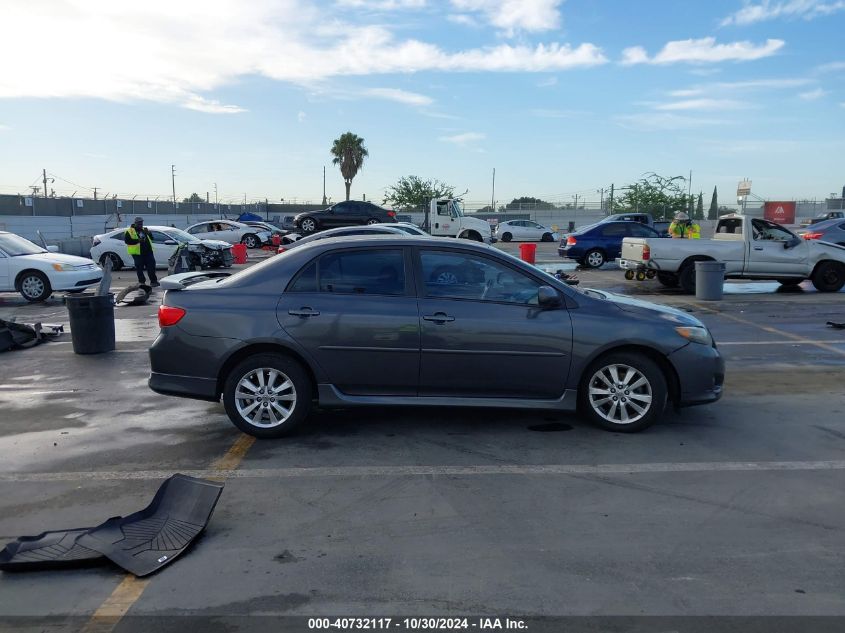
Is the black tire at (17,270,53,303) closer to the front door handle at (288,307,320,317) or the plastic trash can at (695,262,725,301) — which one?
the front door handle at (288,307,320,317)

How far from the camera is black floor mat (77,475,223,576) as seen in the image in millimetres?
3896

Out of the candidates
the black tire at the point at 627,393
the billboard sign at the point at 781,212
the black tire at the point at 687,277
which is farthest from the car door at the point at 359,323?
the billboard sign at the point at 781,212

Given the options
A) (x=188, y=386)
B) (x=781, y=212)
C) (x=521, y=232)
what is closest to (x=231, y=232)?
(x=521, y=232)

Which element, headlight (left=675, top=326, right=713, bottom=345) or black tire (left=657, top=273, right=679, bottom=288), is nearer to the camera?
headlight (left=675, top=326, right=713, bottom=345)

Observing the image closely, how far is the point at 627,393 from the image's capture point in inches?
234

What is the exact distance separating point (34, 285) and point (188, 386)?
35.6 ft

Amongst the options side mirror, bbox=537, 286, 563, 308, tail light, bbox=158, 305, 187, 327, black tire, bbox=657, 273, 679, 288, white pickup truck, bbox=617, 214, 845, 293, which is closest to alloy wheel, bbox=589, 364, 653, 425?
side mirror, bbox=537, 286, 563, 308

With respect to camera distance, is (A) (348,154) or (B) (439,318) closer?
(B) (439,318)

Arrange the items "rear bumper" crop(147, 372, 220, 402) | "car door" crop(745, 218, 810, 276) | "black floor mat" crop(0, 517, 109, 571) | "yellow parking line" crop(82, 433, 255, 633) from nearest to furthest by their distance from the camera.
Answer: "yellow parking line" crop(82, 433, 255, 633) < "black floor mat" crop(0, 517, 109, 571) < "rear bumper" crop(147, 372, 220, 402) < "car door" crop(745, 218, 810, 276)

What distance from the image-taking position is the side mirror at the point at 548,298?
582 centimetres

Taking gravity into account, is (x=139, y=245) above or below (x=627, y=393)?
above

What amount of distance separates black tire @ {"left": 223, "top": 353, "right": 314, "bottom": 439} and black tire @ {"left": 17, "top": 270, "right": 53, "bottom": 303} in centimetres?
1091

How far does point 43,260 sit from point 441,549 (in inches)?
533

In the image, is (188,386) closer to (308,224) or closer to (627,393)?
(627,393)
